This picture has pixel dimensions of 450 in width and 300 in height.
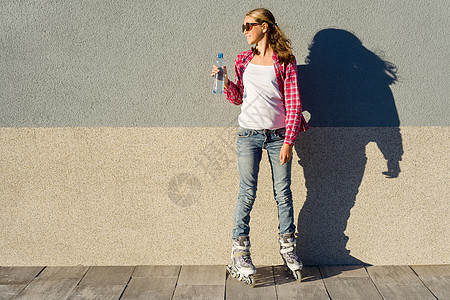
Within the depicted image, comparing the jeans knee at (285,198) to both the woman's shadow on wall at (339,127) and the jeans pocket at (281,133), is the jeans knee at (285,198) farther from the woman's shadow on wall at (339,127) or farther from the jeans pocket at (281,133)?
the jeans pocket at (281,133)

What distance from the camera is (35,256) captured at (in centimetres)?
370

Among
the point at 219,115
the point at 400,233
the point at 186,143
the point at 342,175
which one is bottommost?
the point at 400,233

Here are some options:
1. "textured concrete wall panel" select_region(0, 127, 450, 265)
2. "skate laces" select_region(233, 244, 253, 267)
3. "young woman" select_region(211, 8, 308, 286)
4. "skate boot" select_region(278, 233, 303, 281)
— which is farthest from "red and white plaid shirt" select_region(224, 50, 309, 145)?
"skate laces" select_region(233, 244, 253, 267)

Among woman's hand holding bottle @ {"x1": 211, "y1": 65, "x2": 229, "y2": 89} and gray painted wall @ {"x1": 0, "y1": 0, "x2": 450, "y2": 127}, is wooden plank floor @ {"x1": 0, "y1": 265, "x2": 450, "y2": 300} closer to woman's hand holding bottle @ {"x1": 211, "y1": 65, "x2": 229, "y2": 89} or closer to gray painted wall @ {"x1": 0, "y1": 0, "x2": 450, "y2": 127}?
gray painted wall @ {"x1": 0, "y1": 0, "x2": 450, "y2": 127}

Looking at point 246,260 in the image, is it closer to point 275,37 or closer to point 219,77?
point 219,77

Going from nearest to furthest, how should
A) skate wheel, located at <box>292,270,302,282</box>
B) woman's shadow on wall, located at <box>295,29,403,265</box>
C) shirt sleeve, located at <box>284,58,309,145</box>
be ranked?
shirt sleeve, located at <box>284,58,309,145</box>, skate wheel, located at <box>292,270,302,282</box>, woman's shadow on wall, located at <box>295,29,403,265</box>

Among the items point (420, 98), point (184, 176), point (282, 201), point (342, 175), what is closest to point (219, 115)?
point (184, 176)

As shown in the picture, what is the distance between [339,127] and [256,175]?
2.75 feet

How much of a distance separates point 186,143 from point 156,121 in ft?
1.03

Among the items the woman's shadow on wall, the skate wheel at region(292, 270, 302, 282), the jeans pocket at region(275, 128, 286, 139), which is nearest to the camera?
the jeans pocket at region(275, 128, 286, 139)

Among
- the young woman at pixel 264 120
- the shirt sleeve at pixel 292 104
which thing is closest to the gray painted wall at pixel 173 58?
the young woman at pixel 264 120

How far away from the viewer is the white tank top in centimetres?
319

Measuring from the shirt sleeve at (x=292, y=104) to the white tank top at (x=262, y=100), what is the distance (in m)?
0.08

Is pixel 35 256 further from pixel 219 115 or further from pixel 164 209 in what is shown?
pixel 219 115
